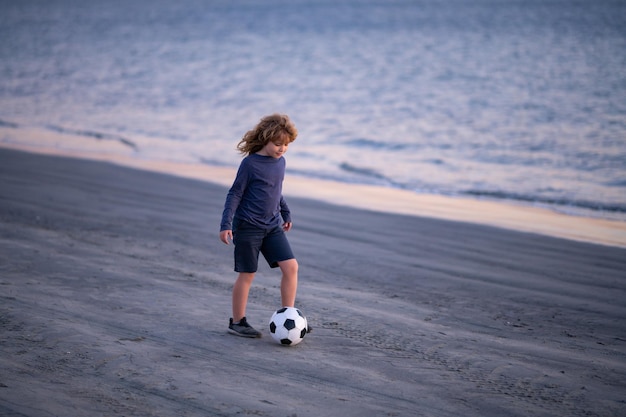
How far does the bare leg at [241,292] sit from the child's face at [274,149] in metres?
0.90

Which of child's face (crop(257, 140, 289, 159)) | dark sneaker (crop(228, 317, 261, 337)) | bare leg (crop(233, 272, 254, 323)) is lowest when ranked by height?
dark sneaker (crop(228, 317, 261, 337))

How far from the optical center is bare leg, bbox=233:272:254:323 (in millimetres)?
5309

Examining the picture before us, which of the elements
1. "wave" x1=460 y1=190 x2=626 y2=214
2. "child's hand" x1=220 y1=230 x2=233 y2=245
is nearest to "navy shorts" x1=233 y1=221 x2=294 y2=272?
"child's hand" x1=220 y1=230 x2=233 y2=245

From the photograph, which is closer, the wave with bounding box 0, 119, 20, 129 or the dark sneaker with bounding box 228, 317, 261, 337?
the dark sneaker with bounding box 228, 317, 261, 337

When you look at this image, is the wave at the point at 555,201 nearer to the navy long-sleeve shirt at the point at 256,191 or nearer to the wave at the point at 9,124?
the navy long-sleeve shirt at the point at 256,191

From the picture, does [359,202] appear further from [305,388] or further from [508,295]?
[305,388]

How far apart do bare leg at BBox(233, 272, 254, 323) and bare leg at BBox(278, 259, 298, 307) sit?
0.25 metres

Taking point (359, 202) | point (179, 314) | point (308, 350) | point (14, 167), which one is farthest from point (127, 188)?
point (308, 350)

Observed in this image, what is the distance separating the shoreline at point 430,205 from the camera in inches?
405

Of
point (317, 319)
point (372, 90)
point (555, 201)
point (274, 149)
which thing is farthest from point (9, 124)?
point (274, 149)

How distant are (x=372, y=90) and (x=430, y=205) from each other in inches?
827

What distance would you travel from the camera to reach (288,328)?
512 cm

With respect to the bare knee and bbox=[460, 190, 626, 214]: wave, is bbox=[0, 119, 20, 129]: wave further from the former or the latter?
the bare knee

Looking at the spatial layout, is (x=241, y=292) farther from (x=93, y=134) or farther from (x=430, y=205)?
(x=93, y=134)
